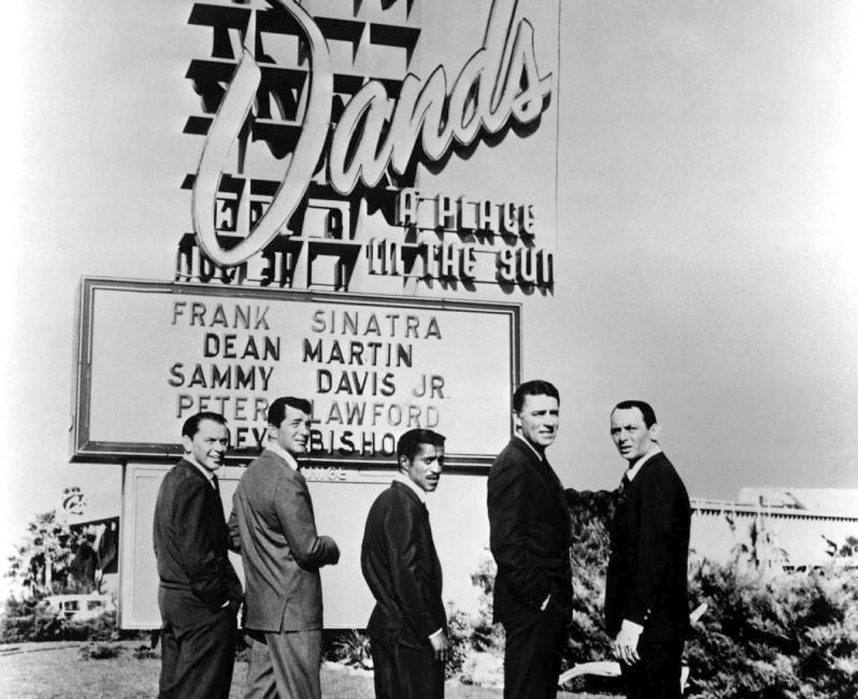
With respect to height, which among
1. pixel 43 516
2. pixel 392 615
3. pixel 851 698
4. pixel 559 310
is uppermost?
pixel 559 310

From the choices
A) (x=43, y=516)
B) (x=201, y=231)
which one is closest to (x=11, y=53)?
(x=201, y=231)

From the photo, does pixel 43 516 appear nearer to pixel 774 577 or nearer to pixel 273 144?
pixel 273 144

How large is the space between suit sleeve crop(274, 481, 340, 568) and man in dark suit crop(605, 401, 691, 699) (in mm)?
1717

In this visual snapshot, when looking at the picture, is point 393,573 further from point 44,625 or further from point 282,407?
point 44,625

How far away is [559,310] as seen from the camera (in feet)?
26.8

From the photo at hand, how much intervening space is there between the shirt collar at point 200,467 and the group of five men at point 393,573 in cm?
1

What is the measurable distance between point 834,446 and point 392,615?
11.6ft

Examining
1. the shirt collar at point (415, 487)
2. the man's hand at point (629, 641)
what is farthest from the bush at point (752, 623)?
the shirt collar at point (415, 487)

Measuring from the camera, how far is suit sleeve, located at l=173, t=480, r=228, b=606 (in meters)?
6.97

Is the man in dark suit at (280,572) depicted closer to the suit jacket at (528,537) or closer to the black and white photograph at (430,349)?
the black and white photograph at (430,349)

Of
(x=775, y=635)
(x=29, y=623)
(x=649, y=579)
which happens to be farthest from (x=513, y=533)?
(x=29, y=623)

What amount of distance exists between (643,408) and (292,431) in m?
2.36

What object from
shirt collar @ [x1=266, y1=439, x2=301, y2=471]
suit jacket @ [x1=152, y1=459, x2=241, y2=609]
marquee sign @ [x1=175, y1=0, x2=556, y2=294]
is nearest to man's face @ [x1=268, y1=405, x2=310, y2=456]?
shirt collar @ [x1=266, y1=439, x2=301, y2=471]

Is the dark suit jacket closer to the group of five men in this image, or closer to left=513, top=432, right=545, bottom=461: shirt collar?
the group of five men
